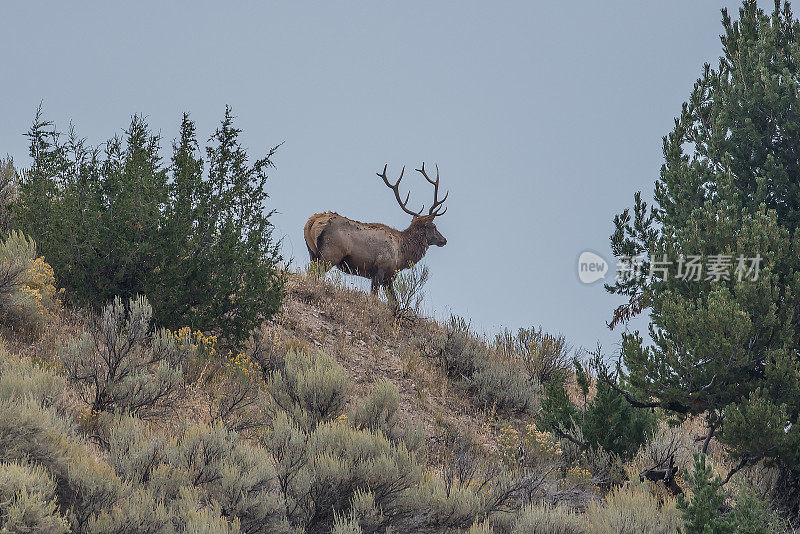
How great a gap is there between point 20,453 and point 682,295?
731 centimetres

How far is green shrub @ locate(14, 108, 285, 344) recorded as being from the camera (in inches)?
367

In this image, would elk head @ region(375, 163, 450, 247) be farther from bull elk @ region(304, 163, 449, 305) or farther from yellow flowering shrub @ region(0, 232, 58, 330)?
yellow flowering shrub @ region(0, 232, 58, 330)

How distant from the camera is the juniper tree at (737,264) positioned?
26.6ft

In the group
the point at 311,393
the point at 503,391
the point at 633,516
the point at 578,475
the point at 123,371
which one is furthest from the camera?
the point at 503,391

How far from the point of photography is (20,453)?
5.29 meters

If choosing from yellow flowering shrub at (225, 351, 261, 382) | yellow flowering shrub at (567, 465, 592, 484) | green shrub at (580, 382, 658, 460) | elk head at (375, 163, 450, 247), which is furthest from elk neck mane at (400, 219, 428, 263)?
yellow flowering shrub at (567, 465, 592, 484)

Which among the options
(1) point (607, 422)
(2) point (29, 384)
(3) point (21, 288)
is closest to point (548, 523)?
(1) point (607, 422)

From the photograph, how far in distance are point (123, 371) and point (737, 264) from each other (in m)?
6.83

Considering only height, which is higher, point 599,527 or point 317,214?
point 317,214

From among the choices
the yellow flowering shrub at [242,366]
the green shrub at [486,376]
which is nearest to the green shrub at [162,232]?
the yellow flowering shrub at [242,366]

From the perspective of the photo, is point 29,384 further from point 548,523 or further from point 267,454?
point 548,523

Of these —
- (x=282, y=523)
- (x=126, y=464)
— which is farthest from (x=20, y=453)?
(x=282, y=523)

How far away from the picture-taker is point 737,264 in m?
8.75

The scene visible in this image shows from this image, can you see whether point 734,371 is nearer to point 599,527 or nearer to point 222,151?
point 599,527
